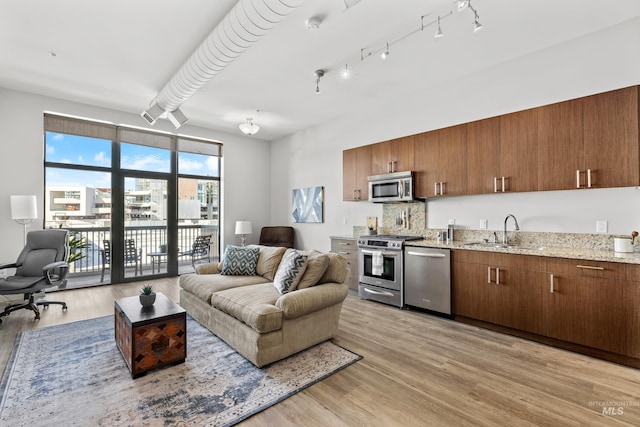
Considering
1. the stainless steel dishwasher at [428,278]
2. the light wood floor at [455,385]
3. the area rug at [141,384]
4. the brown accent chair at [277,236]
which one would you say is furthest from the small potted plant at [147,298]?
the brown accent chair at [277,236]

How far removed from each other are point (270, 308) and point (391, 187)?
2717 mm

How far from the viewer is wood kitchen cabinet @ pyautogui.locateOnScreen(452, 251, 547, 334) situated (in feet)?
9.61

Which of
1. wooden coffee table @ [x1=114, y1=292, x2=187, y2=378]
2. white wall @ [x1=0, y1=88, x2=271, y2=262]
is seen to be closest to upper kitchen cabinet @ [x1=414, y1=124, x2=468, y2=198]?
wooden coffee table @ [x1=114, y1=292, x2=187, y2=378]

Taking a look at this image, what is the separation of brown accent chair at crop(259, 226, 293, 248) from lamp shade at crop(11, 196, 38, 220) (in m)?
3.64

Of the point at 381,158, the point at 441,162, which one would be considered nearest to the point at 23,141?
the point at 381,158

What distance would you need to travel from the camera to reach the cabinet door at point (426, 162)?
402 cm

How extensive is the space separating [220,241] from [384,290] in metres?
3.92

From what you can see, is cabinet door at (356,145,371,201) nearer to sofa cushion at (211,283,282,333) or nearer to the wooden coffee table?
sofa cushion at (211,283,282,333)

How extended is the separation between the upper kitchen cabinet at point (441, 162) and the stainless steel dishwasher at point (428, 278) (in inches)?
32.9

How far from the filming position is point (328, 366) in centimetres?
247

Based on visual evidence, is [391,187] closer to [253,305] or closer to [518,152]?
[518,152]

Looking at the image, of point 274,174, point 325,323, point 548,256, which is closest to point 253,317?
point 325,323

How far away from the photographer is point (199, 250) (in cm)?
620

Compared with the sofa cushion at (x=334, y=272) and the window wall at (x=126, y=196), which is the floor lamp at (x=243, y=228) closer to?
the window wall at (x=126, y=196)
